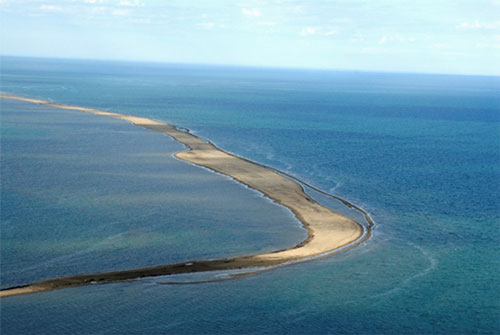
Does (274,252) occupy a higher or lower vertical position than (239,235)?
lower

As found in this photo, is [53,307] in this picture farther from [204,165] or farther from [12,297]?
[204,165]

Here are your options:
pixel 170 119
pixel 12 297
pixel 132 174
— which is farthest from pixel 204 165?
pixel 170 119

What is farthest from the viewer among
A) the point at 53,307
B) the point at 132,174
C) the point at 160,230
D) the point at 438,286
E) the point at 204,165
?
the point at 204,165

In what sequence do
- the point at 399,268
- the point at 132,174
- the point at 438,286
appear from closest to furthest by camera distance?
the point at 438,286
the point at 399,268
the point at 132,174

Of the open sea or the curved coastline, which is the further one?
the curved coastline
